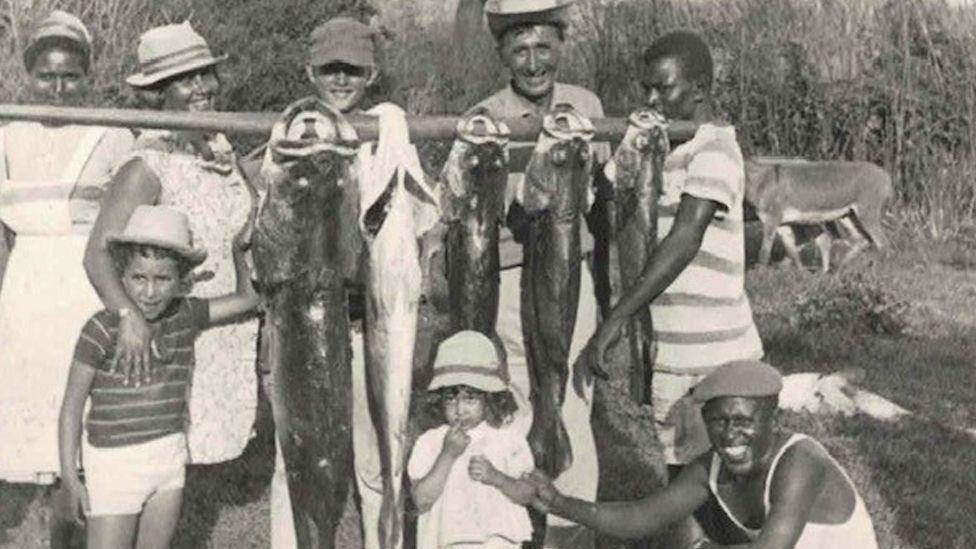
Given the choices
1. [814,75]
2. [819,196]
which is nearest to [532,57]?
[819,196]

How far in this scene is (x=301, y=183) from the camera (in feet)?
13.1

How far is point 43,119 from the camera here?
14.6ft

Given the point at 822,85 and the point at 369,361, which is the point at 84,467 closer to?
the point at 369,361

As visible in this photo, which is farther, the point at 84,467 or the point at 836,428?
the point at 836,428

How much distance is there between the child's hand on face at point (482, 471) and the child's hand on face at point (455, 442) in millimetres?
67

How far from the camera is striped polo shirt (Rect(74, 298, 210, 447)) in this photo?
4602mm

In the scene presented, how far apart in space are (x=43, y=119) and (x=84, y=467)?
1133 mm

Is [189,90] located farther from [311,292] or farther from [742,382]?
[742,382]

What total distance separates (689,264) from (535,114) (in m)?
0.74

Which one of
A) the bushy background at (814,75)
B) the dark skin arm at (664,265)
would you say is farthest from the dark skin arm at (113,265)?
the bushy background at (814,75)

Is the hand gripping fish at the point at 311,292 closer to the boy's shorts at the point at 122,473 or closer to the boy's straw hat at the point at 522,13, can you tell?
the boy's shorts at the point at 122,473

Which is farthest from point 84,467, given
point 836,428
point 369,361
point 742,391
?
point 836,428

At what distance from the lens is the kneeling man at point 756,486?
4.41 metres

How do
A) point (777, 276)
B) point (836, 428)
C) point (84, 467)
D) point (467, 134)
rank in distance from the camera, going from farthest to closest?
1. point (777, 276)
2. point (836, 428)
3. point (84, 467)
4. point (467, 134)
